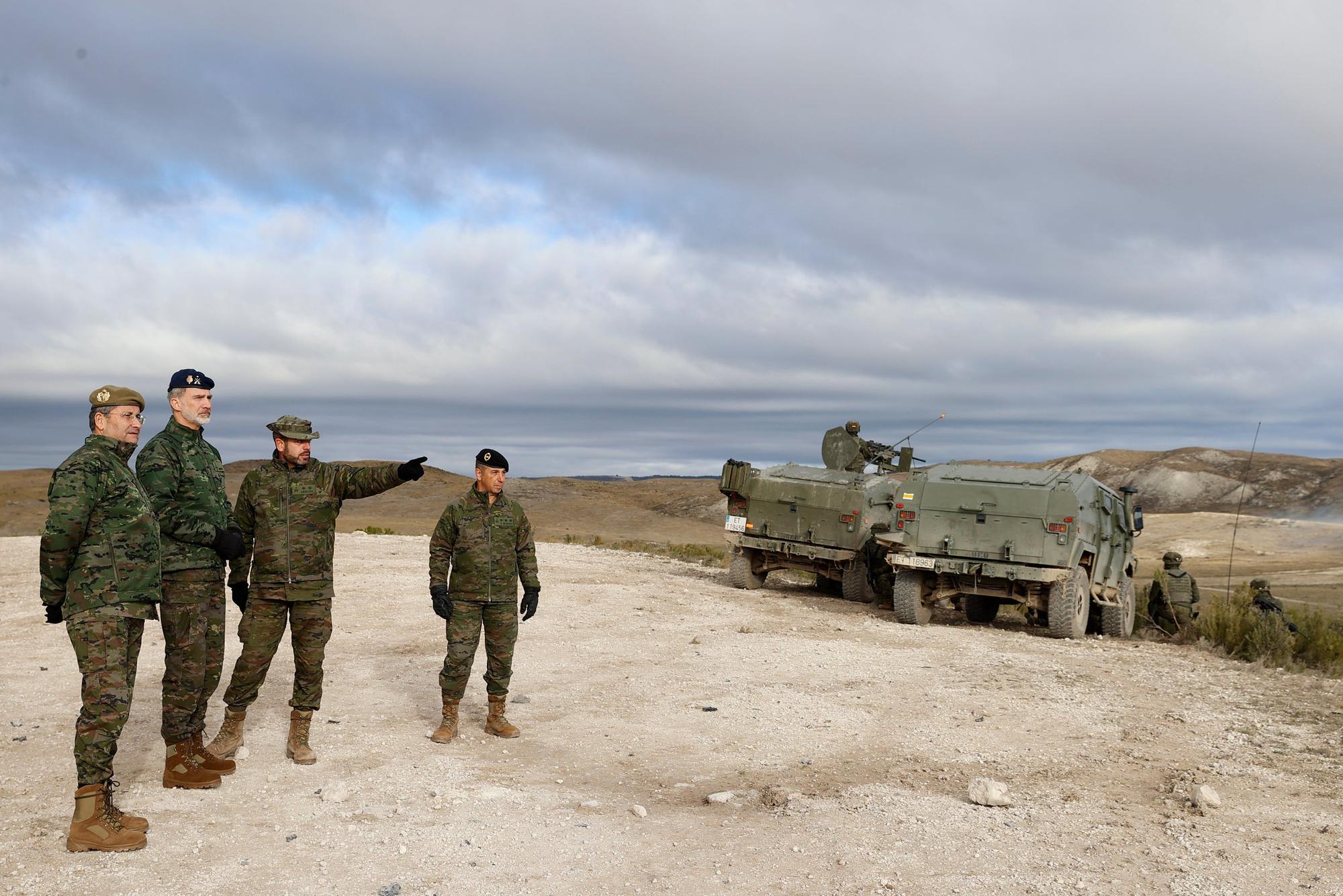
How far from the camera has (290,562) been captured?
6.35 meters

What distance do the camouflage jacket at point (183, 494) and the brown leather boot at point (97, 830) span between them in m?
1.23

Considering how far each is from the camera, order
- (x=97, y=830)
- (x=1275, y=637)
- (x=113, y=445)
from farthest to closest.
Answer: (x=1275, y=637) → (x=113, y=445) → (x=97, y=830)

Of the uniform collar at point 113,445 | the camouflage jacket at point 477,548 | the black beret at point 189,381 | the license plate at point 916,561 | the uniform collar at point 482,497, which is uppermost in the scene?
the black beret at point 189,381

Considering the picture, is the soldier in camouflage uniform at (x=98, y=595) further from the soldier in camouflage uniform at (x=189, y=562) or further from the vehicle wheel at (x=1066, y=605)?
the vehicle wheel at (x=1066, y=605)

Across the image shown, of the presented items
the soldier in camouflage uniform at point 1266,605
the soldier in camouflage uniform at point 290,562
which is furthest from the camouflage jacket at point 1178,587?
the soldier in camouflage uniform at point 290,562

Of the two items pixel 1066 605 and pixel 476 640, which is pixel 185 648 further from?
pixel 1066 605

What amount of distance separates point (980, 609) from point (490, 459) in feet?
38.0

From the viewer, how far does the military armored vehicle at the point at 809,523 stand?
1652cm

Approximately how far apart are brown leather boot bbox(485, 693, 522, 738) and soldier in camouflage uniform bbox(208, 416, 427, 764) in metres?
1.33

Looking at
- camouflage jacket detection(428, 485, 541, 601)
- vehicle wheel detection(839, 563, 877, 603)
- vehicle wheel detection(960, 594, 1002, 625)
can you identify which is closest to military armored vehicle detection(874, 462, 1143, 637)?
vehicle wheel detection(960, 594, 1002, 625)

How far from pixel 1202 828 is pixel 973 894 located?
185 cm

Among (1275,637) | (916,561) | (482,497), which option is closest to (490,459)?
(482,497)

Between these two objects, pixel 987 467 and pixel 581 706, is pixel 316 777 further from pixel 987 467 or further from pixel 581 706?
pixel 987 467

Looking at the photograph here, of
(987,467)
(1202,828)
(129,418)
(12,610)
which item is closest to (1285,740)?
(1202,828)
